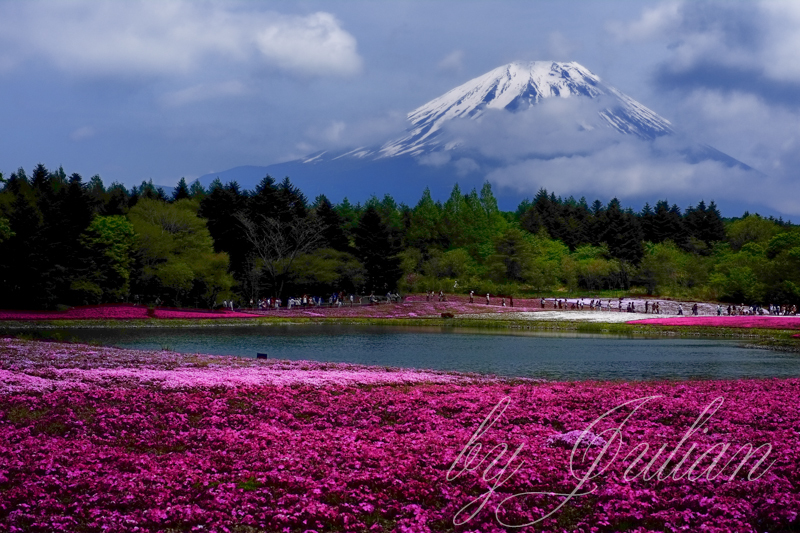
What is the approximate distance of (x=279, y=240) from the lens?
87375mm

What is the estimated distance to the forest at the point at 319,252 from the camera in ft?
207

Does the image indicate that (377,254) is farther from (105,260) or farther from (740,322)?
(740,322)

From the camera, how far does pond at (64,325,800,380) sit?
96.6 ft

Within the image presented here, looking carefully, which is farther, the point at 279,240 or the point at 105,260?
the point at 279,240

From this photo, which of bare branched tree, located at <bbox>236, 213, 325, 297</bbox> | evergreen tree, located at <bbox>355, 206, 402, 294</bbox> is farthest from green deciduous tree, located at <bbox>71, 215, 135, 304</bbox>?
evergreen tree, located at <bbox>355, 206, 402, 294</bbox>

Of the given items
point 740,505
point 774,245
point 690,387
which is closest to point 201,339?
point 690,387

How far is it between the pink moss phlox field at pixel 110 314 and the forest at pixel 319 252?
251 centimetres

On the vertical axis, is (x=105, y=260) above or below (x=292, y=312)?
above

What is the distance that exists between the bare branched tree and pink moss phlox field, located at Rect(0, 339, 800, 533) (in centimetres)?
6448

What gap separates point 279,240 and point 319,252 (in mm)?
5550

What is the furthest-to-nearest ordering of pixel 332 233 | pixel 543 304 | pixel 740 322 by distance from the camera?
pixel 332 233 → pixel 543 304 → pixel 740 322

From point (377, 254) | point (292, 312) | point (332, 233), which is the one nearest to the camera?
point (292, 312)

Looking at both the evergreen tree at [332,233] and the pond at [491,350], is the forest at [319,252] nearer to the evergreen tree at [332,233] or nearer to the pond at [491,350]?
the evergreen tree at [332,233]

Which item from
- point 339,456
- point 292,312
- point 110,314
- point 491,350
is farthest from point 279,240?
point 339,456
